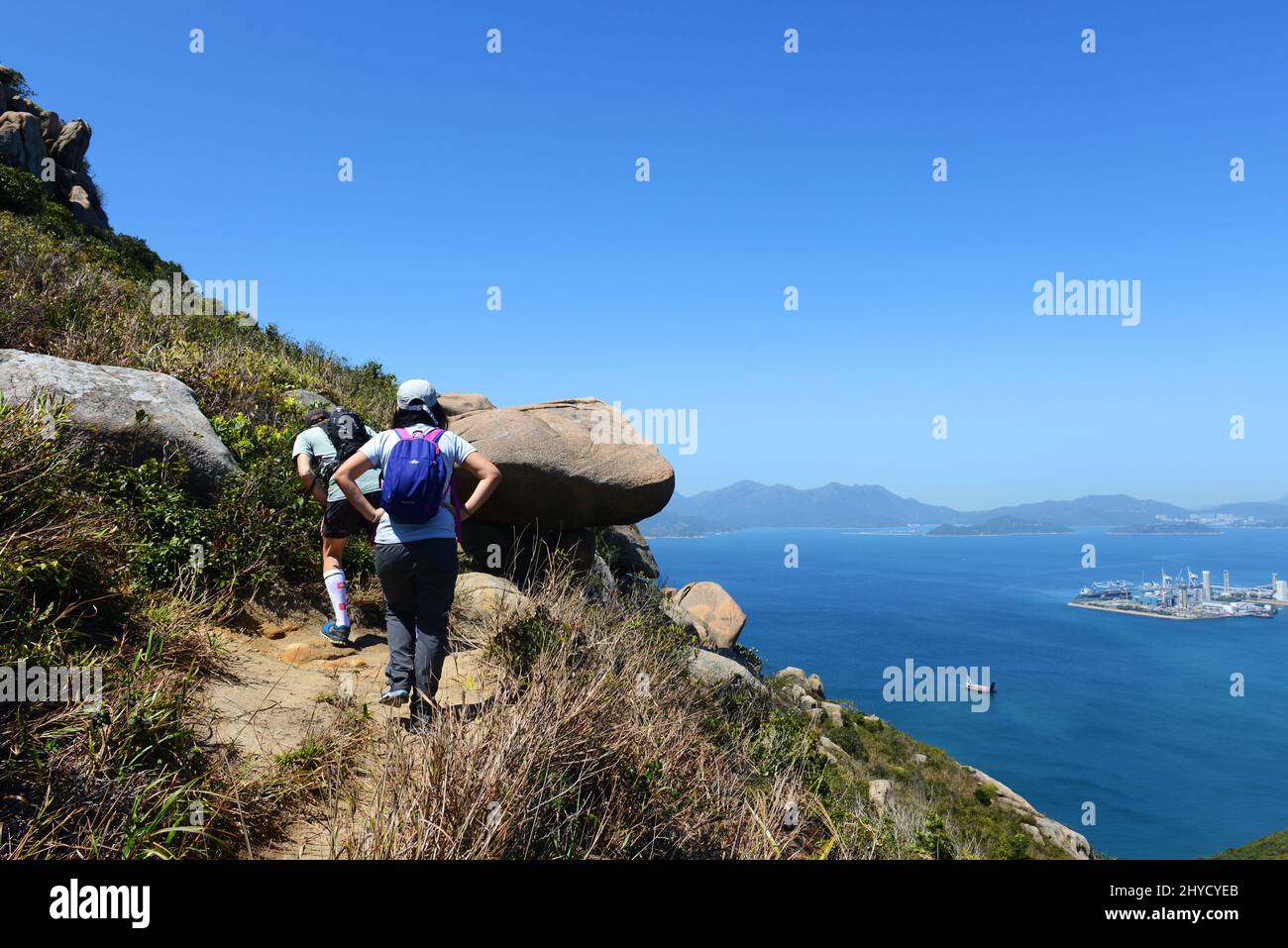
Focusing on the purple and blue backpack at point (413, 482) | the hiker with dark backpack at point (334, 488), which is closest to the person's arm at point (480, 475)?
the purple and blue backpack at point (413, 482)

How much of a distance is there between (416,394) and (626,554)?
970cm

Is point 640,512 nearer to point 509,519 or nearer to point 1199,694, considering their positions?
point 509,519

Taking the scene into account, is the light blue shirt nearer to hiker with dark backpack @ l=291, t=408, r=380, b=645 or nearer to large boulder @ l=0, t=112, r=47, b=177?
hiker with dark backpack @ l=291, t=408, r=380, b=645

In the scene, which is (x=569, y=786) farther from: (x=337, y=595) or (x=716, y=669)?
(x=716, y=669)

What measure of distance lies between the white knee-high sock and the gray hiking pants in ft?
5.37

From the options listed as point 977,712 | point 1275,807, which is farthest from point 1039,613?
point 1275,807

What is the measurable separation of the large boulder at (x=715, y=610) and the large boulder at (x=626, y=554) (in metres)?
3.02

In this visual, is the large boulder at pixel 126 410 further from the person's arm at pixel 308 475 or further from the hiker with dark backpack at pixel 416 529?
the hiker with dark backpack at pixel 416 529

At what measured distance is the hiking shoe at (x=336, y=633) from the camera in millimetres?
6113

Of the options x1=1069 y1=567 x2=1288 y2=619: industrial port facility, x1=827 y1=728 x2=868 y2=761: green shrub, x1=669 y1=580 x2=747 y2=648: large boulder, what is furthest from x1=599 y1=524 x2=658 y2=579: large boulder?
x1=1069 y1=567 x2=1288 y2=619: industrial port facility

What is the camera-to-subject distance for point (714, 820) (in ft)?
12.5

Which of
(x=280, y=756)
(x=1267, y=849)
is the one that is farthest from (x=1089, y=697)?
(x=280, y=756)

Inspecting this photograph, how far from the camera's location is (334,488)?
6.16 m

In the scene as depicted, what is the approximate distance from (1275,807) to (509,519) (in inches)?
3007
